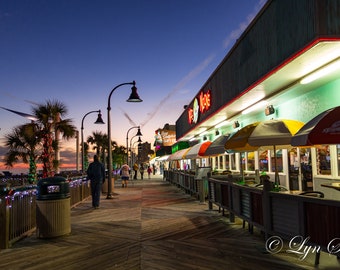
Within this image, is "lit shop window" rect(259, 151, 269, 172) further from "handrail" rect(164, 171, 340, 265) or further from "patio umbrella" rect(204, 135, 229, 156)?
"handrail" rect(164, 171, 340, 265)

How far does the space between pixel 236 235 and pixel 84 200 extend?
32.3 feet

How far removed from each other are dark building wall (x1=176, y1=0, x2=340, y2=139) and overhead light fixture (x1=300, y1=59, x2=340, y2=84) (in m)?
1.00

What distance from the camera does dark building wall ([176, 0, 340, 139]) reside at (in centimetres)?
659

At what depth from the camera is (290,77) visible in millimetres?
9484

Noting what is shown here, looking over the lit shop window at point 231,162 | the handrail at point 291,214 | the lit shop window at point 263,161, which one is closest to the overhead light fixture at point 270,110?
the lit shop window at point 263,161

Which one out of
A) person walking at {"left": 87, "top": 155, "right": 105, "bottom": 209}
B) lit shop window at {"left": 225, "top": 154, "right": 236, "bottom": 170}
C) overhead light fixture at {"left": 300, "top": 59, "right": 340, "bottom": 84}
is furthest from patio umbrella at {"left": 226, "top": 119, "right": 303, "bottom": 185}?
lit shop window at {"left": 225, "top": 154, "right": 236, "bottom": 170}

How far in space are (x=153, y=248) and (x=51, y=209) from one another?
2.70 meters

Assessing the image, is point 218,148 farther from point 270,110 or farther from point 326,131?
point 326,131

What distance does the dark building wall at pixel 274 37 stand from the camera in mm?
6590

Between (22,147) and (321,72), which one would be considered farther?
(22,147)

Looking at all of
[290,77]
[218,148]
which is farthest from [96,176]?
[290,77]

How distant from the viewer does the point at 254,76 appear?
10633 mm

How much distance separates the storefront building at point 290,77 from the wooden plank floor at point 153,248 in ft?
10.3

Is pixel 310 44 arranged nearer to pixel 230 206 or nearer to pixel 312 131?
pixel 312 131
